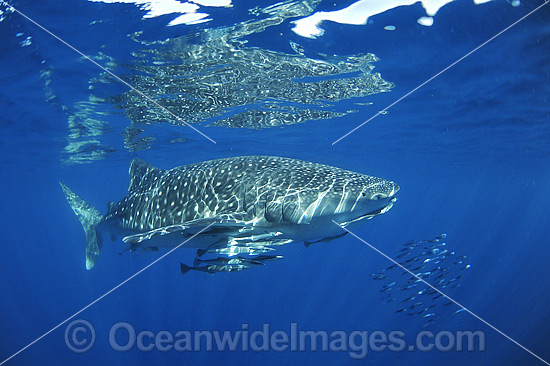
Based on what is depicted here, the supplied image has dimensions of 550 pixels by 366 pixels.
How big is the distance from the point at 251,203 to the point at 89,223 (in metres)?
6.45

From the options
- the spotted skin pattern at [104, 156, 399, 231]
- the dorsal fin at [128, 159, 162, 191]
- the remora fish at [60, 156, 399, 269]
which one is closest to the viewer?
the remora fish at [60, 156, 399, 269]

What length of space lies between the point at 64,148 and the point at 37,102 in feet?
33.1

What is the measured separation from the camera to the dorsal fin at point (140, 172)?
7375 millimetres

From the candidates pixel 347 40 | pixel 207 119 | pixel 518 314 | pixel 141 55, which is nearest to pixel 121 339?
pixel 207 119

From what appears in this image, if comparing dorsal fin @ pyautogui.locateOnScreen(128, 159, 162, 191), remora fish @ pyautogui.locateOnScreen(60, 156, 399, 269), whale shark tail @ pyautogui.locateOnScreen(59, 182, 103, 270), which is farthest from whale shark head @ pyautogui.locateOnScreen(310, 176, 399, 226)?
whale shark tail @ pyautogui.locateOnScreen(59, 182, 103, 270)

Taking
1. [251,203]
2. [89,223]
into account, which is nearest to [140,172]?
[89,223]

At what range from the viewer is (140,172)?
7.72 meters

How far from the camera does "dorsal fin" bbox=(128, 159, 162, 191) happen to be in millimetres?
7375

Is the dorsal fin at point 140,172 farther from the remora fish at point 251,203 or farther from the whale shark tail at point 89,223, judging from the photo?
the whale shark tail at point 89,223

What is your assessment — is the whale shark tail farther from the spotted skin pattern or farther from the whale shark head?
the whale shark head

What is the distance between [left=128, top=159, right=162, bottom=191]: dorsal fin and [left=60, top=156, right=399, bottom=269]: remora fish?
0.32 metres

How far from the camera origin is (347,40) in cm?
973

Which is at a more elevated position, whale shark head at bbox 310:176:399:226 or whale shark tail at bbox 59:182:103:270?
whale shark head at bbox 310:176:399:226

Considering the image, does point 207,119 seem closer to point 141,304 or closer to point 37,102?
point 37,102
